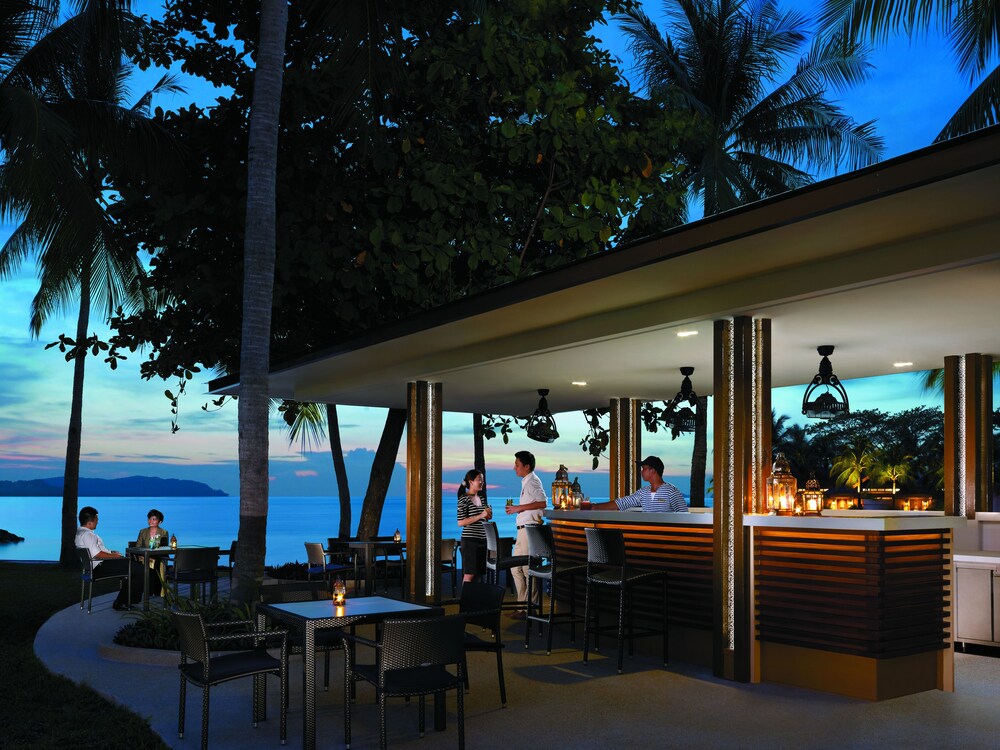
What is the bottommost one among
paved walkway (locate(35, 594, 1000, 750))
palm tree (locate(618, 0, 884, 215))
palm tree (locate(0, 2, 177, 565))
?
paved walkway (locate(35, 594, 1000, 750))

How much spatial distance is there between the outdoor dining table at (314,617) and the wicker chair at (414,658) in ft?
→ 0.70

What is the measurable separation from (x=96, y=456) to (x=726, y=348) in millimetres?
27085

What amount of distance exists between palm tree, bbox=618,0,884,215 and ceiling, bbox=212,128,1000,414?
258 inches

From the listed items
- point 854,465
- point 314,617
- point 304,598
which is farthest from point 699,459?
point 314,617

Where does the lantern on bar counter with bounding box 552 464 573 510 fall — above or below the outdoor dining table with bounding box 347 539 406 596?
above

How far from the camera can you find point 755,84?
17625 mm

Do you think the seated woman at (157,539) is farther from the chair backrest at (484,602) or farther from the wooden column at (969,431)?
the wooden column at (969,431)

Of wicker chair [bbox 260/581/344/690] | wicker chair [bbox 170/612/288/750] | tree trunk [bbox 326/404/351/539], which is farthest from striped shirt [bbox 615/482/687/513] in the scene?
tree trunk [bbox 326/404/351/539]

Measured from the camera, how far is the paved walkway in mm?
5539

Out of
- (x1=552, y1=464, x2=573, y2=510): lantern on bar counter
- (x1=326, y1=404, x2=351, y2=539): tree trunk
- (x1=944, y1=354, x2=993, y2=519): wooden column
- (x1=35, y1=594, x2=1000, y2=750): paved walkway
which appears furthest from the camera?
(x1=326, y1=404, x2=351, y2=539): tree trunk

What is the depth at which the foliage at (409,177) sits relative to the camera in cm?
1233

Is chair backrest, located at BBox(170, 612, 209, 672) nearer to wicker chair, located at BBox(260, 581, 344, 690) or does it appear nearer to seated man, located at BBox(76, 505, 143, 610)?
wicker chair, located at BBox(260, 581, 344, 690)

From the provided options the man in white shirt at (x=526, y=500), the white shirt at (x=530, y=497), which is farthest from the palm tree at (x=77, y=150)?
the white shirt at (x=530, y=497)

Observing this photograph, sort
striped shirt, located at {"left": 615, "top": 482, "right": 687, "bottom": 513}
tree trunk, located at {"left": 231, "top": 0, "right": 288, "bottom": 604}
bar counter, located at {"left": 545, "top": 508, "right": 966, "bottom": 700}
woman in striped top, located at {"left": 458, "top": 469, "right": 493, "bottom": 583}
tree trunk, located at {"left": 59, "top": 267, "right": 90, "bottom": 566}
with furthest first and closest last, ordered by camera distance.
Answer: tree trunk, located at {"left": 59, "top": 267, "right": 90, "bottom": 566} → woman in striped top, located at {"left": 458, "top": 469, "right": 493, "bottom": 583} → striped shirt, located at {"left": 615, "top": 482, "right": 687, "bottom": 513} → tree trunk, located at {"left": 231, "top": 0, "right": 288, "bottom": 604} → bar counter, located at {"left": 545, "top": 508, "right": 966, "bottom": 700}
